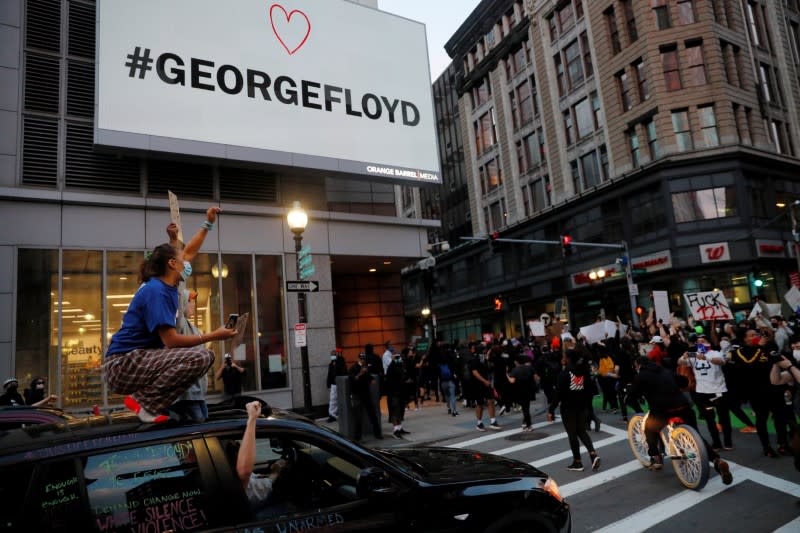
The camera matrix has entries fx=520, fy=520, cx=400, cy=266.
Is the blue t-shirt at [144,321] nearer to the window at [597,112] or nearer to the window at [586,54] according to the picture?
the window at [597,112]

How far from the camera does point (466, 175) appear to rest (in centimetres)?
5122

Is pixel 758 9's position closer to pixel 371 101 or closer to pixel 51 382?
pixel 371 101

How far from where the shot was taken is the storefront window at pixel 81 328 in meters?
13.2

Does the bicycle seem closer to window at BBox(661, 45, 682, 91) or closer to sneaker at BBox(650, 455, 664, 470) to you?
sneaker at BBox(650, 455, 664, 470)

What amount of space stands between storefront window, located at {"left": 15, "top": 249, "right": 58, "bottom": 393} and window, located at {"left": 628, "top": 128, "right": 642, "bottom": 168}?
101 feet

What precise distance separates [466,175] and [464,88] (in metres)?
8.16

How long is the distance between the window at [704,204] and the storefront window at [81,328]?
2885 cm

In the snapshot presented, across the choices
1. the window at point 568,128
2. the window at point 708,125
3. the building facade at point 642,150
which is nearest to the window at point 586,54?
the building facade at point 642,150

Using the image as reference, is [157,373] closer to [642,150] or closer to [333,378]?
[333,378]

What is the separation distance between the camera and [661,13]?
1244 inches

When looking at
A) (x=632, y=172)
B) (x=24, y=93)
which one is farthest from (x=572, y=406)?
(x=632, y=172)

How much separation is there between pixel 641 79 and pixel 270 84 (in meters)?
25.2

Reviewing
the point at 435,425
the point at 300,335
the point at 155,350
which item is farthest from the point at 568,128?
the point at 155,350

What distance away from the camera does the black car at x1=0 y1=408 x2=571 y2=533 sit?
256 cm
